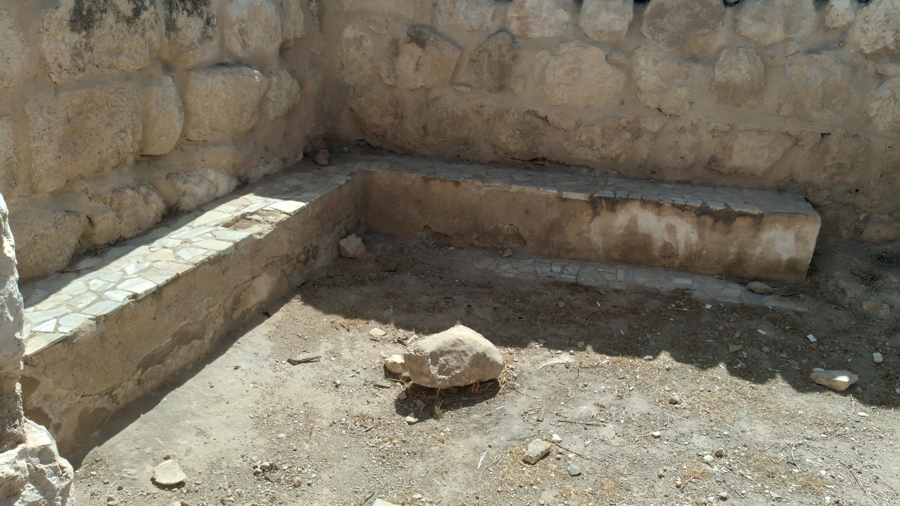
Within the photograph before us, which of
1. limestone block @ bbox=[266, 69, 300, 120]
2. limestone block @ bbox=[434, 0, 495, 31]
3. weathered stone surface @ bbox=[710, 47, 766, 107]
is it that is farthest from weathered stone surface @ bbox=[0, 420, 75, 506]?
weathered stone surface @ bbox=[710, 47, 766, 107]

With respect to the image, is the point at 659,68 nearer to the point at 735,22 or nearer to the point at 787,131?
the point at 735,22

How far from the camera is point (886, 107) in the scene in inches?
176

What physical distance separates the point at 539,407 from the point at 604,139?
2.24 metres

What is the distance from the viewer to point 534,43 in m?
4.92

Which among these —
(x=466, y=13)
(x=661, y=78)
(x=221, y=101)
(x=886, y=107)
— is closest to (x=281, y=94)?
(x=221, y=101)

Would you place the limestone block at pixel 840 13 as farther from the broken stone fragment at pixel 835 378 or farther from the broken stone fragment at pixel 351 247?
the broken stone fragment at pixel 351 247

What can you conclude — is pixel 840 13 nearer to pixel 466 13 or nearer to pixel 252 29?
pixel 466 13

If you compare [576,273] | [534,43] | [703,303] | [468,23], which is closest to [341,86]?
[468,23]

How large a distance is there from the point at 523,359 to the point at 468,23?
7.89 ft

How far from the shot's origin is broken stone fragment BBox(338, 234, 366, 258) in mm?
4820

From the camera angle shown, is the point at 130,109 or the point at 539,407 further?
the point at 130,109

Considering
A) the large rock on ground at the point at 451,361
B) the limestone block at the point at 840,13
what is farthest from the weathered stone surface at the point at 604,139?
the large rock on ground at the point at 451,361

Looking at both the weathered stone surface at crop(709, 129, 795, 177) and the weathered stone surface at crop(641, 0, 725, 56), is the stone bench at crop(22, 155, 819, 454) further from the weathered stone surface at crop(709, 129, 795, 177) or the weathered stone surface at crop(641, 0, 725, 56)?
the weathered stone surface at crop(641, 0, 725, 56)

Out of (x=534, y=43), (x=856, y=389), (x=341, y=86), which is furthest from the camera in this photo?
(x=341, y=86)
